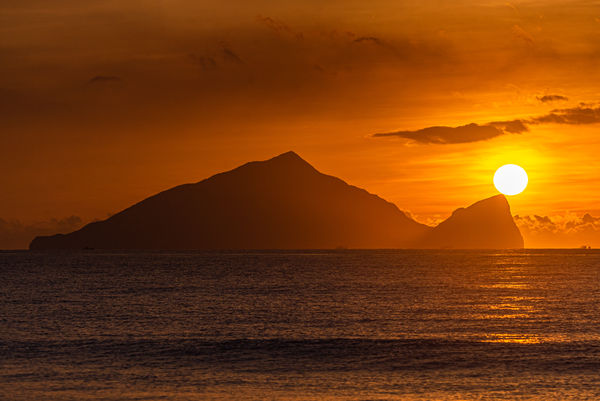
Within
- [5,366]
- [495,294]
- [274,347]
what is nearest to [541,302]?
[495,294]

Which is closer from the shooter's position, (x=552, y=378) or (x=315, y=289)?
(x=552, y=378)

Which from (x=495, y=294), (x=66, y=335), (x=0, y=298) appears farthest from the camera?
(x=495, y=294)

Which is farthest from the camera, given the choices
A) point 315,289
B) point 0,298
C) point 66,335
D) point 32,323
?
point 315,289

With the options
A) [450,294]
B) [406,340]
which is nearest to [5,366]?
[406,340]

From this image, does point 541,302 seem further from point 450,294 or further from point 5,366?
point 5,366

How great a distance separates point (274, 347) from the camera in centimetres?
6044

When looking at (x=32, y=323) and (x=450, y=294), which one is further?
(x=450, y=294)

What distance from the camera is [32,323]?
75.1 m

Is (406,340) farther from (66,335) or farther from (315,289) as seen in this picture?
(315,289)

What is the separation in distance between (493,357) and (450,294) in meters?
65.6

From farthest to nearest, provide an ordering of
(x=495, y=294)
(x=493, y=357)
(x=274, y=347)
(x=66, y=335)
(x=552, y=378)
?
(x=495, y=294) < (x=66, y=335) < (x=274, y=347) < (x=493, y=357) < (x=552, y=378)

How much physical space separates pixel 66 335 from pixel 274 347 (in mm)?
18194

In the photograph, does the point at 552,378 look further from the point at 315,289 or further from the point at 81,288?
the point at 81,288

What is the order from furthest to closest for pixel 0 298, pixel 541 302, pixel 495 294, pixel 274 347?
pixel 495 294 < pixel 0 298 < pixel 541 302 < pixel 274 347
